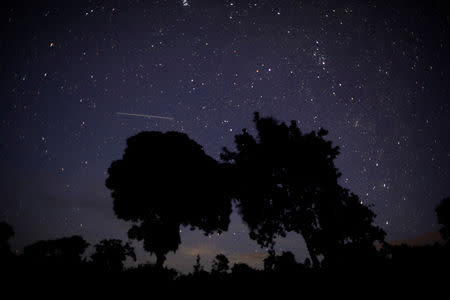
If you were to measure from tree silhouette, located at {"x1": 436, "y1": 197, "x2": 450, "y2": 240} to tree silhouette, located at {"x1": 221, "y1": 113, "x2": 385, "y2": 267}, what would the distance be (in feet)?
109

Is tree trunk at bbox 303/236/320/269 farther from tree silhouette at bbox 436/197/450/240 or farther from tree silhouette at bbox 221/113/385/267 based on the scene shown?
tree silhouette at bbox 436/197/450/240

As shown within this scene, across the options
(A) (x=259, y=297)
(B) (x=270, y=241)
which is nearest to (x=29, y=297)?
(A) (x=259, y=297)

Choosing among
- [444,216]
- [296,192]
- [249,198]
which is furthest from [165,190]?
[444,216]

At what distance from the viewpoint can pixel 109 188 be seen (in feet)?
98.5

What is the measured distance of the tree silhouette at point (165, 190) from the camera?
1128 inches

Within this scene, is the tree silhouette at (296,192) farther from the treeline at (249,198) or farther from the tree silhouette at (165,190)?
the tree silhouette at (165,190)

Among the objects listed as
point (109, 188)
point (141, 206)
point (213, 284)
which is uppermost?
point (109, 188)

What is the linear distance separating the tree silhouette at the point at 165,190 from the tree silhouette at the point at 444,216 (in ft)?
134

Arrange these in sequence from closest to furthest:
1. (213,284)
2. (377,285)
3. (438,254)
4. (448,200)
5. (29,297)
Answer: (29,297), (377,285), (213,284), (438,254), (448,200)

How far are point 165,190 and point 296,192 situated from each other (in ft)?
50.8

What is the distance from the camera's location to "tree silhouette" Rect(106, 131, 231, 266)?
1128 inches

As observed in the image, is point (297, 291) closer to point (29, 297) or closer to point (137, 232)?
point (29, 297)

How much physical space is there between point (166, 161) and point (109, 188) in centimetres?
804

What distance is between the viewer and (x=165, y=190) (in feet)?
95.0
